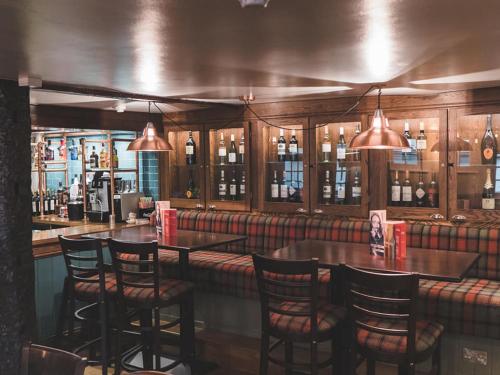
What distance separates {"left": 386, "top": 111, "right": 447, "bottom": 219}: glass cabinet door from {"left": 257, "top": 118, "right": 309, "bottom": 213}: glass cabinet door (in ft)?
2.85

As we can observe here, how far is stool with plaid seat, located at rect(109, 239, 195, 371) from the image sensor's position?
353 centimetres

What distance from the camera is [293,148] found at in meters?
5.29

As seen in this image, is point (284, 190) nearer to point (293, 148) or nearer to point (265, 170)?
point (265, 170)

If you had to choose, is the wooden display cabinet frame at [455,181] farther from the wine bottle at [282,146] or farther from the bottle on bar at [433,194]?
the wine bottle at [282,146]

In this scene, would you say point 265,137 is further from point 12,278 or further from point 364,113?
point 12,278

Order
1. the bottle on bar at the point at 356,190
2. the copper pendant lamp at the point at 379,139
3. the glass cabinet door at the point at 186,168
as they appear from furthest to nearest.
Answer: the glass cabinet door at the point at 186,168 → the bottle on bar at the point at 356,190 → the copper pendant lamp at the point at 379,139

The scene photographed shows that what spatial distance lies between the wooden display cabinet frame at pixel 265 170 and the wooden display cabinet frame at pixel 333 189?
0.17 feet

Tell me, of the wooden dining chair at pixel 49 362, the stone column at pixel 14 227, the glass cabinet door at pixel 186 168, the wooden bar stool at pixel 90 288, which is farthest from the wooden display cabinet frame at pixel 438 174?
the wooden dining chair at pixel 49 362

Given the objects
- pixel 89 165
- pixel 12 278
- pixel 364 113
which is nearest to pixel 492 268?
pixel 364 113

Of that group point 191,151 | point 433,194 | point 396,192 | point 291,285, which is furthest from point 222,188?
point 291,285

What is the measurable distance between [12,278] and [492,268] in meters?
3.60

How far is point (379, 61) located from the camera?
10.0 feet

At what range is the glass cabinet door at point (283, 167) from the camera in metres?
5.19

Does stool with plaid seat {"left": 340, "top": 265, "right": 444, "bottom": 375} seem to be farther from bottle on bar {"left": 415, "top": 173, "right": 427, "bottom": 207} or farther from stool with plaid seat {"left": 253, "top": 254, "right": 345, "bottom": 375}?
bottle on bar {"left": 415, "top": 173, "right": 427, "bottom": 207}
